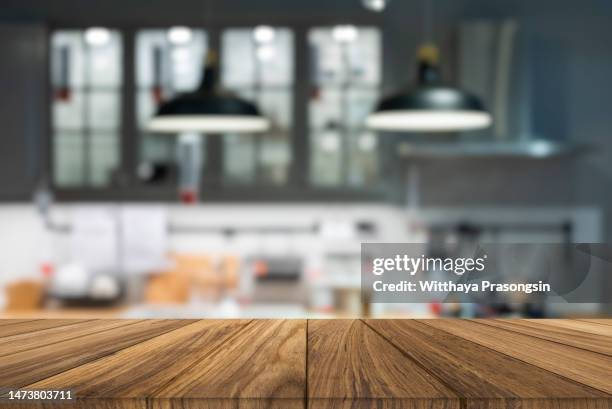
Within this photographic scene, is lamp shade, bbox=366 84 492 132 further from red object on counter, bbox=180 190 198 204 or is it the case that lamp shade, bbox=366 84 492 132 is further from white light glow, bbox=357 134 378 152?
red object on counter, bbox=180 190 198 204

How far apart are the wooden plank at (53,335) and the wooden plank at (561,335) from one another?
0.84 feet

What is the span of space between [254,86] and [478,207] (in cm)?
143

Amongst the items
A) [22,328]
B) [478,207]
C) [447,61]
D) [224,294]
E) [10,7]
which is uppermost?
[10,7]

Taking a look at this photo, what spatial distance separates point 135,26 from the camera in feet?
13.2

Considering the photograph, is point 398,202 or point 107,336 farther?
point 398,202

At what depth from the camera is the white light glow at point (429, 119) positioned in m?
2.28

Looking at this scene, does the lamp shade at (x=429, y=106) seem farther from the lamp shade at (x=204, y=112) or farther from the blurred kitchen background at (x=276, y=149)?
the blurred kitchen background at (x=276, y=149)

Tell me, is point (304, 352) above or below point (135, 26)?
below

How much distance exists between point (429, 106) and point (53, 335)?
1874 millimetres

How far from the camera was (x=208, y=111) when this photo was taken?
2.40 m

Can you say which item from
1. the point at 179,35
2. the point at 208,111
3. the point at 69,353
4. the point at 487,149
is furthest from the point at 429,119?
the point at 69,353

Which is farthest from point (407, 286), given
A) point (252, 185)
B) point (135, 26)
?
point (135, 26)

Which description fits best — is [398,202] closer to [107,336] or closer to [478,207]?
[478,207]

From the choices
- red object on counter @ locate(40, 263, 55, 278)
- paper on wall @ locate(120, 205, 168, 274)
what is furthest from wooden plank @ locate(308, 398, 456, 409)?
red object on counter @ locate(40, 263, 55, 278)
